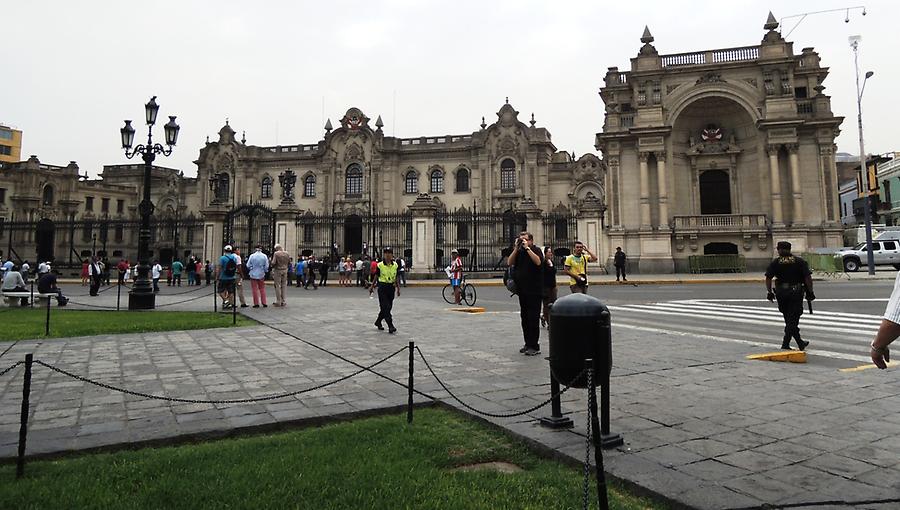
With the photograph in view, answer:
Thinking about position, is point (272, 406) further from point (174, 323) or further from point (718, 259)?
point (718, 259)

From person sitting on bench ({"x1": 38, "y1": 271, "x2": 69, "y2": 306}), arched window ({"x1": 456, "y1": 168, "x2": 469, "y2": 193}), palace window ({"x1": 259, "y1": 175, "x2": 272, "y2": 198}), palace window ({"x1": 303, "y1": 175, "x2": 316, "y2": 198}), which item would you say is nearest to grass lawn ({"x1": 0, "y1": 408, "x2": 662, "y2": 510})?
person sitting on bench ({"x1": 38, "y1": 271, "x2": 69, "y2": 306})

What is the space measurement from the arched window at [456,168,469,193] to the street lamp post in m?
34.2

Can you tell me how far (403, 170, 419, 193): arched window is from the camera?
164 ft

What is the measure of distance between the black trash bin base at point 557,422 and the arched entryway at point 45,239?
31.6m

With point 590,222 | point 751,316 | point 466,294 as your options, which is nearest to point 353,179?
point 590,222

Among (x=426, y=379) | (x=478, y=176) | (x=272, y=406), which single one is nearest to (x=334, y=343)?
(x=426, y=379)

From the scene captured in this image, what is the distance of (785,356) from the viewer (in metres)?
6.88

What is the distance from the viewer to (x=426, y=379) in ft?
19.0

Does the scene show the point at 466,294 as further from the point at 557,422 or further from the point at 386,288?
the point at 557,422

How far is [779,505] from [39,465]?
4.45 meters

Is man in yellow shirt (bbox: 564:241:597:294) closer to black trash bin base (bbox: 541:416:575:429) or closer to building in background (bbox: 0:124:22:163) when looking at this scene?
black trash bin base (bbox: 541:416:575:429)

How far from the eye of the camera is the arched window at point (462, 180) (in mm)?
48875

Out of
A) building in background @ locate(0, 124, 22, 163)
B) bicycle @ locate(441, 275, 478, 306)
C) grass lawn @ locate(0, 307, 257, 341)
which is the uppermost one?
building in background @ locate(0, 124, 22, 163)

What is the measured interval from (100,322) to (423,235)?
17.0 meters
